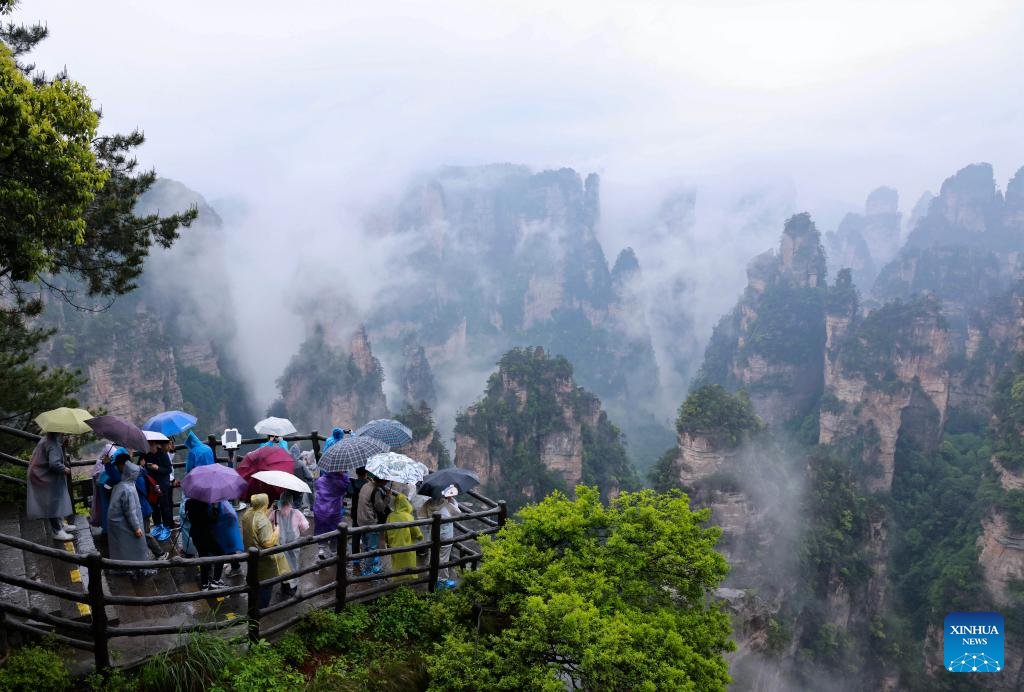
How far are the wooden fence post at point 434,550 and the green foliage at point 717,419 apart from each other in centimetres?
3799

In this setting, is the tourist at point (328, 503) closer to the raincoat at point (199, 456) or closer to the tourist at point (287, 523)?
the tourist at point (287, 523)

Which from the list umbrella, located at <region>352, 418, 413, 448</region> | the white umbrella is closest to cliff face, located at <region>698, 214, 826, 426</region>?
umbrella, located at <region>352, 418, 413, 448</region>

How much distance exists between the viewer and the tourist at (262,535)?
7340 mm

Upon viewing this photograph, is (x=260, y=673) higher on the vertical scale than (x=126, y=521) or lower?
lower

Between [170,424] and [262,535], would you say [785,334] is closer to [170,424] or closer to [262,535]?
[170,424]

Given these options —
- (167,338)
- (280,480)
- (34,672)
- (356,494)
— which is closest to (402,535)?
(356,494)

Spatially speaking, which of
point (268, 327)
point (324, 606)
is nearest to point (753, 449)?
point (324, 606)

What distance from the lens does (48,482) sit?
26.0 feet

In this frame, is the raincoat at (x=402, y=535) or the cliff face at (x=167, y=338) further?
the cliff face at (x=167, y=338)

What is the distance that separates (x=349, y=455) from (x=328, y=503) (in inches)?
39.6

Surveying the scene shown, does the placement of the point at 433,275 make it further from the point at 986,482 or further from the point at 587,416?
the point at 986,482

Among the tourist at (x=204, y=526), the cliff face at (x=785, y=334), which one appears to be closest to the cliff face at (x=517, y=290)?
the cliff face at (x=785, y=334)

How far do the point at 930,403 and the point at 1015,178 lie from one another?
281ft

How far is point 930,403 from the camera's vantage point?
56.9m
